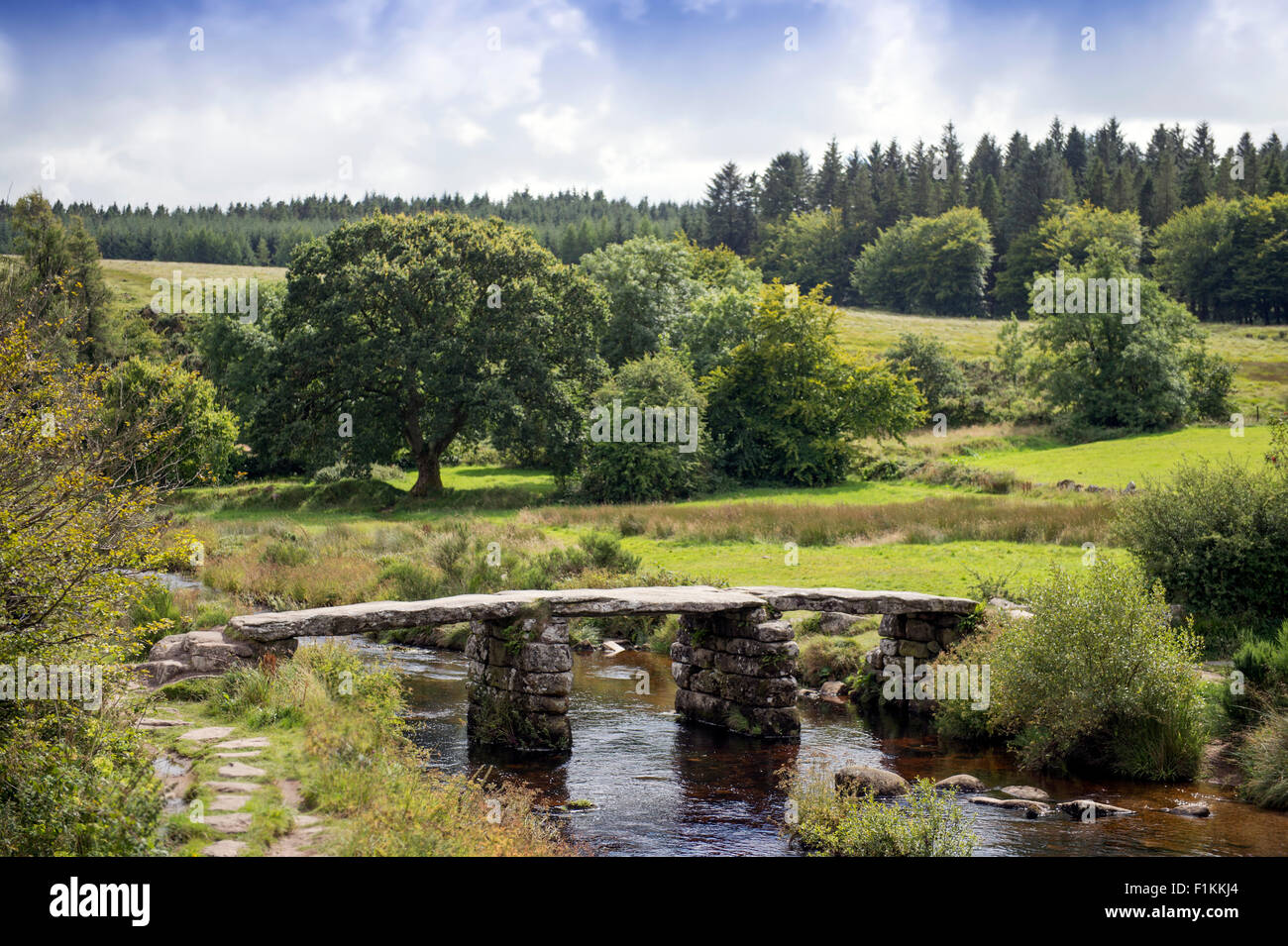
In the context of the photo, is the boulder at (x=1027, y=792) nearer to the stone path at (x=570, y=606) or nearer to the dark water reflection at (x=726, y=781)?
the dark water reflection at (x=726, y=781)

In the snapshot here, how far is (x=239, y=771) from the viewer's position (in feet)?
32.8

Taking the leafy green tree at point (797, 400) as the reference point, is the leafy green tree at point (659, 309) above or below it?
above

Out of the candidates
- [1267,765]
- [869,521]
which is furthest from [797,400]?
[1267,765]

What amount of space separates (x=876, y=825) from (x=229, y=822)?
19.9 ft

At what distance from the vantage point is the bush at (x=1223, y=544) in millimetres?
17812

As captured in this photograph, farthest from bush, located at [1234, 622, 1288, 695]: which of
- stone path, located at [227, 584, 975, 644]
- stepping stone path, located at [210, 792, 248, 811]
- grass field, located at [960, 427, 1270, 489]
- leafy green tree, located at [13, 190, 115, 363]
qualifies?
leafy green tree, located at [13, 190, 115, 363]

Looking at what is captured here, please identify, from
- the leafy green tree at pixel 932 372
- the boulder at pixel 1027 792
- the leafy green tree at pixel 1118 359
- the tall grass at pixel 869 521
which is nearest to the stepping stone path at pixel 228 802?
the boulder at pixel 1027 792

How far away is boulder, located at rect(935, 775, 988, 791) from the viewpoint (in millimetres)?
14078

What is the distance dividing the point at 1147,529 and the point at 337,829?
1536 cm

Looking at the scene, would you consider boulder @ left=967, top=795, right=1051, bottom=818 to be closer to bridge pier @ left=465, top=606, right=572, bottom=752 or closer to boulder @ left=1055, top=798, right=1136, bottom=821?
boulder @ left=1055, top=798, right=1136, bottom=821

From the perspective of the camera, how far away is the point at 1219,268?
88.3 m

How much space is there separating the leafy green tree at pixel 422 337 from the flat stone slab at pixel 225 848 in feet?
104
